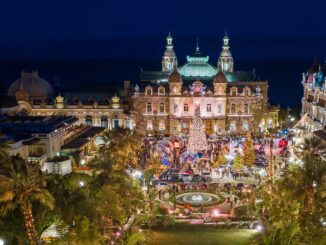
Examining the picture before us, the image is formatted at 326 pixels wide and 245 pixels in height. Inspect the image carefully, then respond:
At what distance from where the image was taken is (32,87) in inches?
3595

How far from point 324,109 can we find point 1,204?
55.3 metres

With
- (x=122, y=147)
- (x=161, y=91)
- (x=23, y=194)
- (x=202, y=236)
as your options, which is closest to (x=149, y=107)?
(x=161, y=91)

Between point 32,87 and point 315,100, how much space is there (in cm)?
5104

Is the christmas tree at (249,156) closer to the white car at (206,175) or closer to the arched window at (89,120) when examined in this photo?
the white car at (206,175)

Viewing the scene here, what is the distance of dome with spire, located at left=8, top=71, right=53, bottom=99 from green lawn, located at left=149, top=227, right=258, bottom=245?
5923 centimetres

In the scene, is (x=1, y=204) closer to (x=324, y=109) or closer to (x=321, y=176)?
(x=321, y=176)

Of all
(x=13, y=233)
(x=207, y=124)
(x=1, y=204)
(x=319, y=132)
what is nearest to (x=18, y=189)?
(x=1, y=204)

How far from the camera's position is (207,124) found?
8500cm

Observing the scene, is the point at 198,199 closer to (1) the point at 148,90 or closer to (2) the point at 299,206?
(2) the point at 299,206

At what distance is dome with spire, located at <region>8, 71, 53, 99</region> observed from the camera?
299 feet

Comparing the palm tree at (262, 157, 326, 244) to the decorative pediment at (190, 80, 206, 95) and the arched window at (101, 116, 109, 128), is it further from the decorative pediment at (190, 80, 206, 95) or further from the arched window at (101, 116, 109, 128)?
the arched window at (101, 116, 109, 128)

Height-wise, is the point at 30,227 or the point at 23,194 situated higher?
the point at 23,194

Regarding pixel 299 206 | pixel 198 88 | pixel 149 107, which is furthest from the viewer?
pixel 149 107

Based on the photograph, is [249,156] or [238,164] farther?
[249,156]
